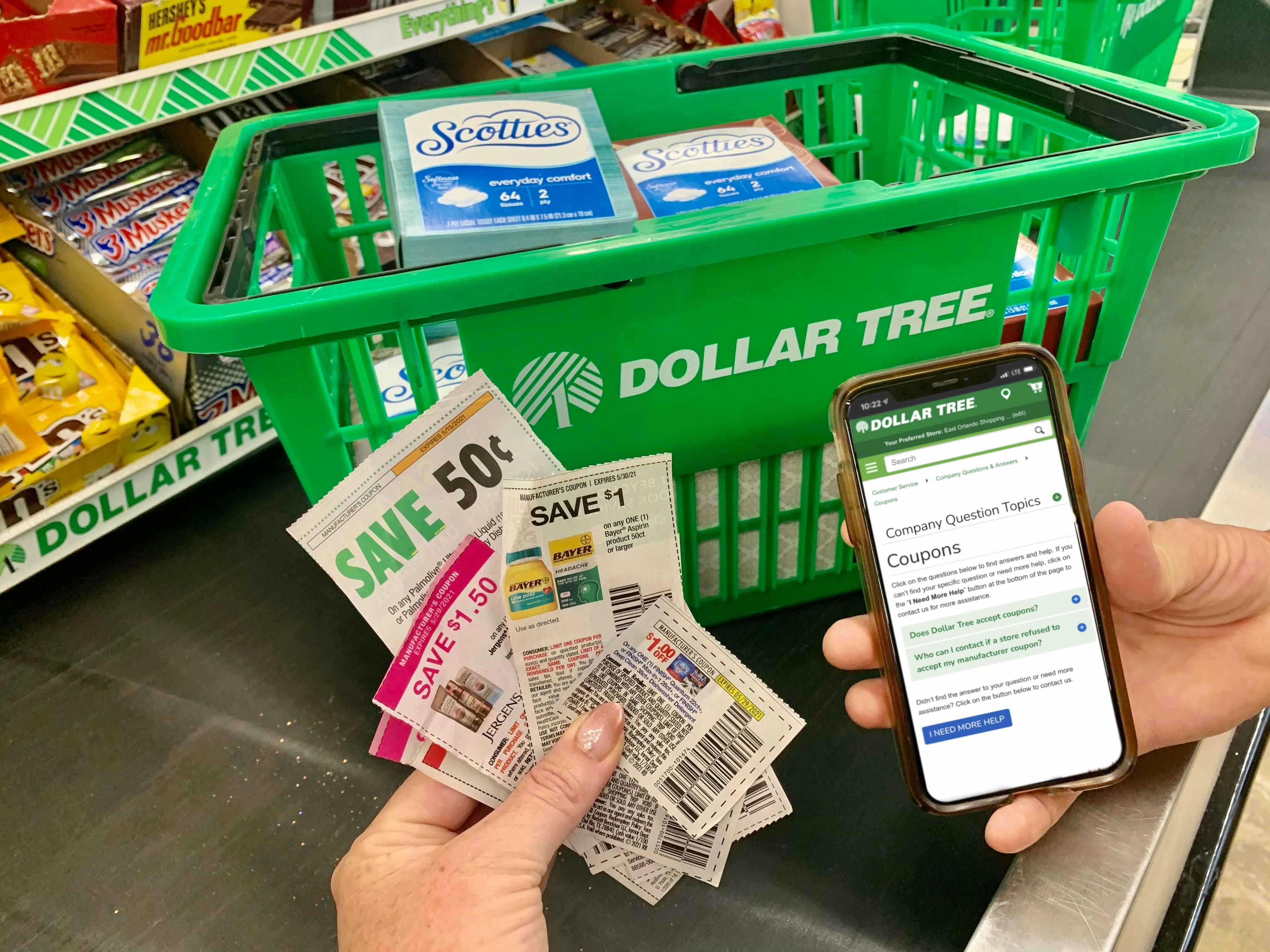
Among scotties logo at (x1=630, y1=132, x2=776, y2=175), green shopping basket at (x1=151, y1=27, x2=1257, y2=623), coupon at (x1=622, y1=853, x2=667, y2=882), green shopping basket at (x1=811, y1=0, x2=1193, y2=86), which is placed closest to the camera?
green shopping basket at (x1=151, y1=27, x2=1257, y2=623)

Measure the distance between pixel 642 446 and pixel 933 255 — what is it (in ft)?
0.75

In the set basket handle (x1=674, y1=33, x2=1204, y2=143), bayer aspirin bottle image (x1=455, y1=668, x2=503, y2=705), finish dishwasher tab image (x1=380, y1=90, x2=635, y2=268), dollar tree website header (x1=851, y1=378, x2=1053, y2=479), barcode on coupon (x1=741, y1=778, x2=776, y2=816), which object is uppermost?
finish dishwasher tab image (x1=380, y1=90, x2=635, y2=268)

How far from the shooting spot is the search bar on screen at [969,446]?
1.63ft

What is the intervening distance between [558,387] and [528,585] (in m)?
0.12

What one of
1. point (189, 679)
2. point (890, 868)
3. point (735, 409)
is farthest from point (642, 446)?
point (189, 679)

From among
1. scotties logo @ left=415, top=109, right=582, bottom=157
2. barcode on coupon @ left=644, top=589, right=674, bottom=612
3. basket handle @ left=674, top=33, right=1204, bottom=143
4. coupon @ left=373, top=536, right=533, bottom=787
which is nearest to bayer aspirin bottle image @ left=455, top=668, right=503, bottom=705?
coupon @ left=373, top=536, right=533, bottom=787

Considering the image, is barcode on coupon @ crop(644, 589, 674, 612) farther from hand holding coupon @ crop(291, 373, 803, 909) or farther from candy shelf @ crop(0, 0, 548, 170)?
candy shelf @ crop(0, 0, 548, 170)

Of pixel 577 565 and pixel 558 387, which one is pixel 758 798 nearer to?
pixel 577 565

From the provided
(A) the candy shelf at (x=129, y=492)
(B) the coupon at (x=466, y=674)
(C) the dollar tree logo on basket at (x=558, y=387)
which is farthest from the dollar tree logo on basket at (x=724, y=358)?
(A) the candy shelf at (x=129, y=492)

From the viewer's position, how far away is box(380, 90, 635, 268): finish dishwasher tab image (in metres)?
0.48

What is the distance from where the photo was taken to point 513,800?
451 mm

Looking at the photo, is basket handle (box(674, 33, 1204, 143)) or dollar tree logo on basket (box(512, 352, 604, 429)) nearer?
dollar tree logo on basket (box(512, 352, 604, 429))

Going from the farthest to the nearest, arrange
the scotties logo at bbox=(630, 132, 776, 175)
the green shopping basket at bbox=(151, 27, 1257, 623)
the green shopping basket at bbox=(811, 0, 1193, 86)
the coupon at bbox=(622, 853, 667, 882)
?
the green shopping basket at bbox=(811, 0, 1193, 86) < the scotties logo at bbox=(630, 132, 776, 175) < the coupon at bbox=(622, 853, 667, 882) < the green shopping basket at bbox=(151, 27, 1257, 623)

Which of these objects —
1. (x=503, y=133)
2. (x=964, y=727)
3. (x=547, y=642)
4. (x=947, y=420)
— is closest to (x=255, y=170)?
(x=503, y=133)
